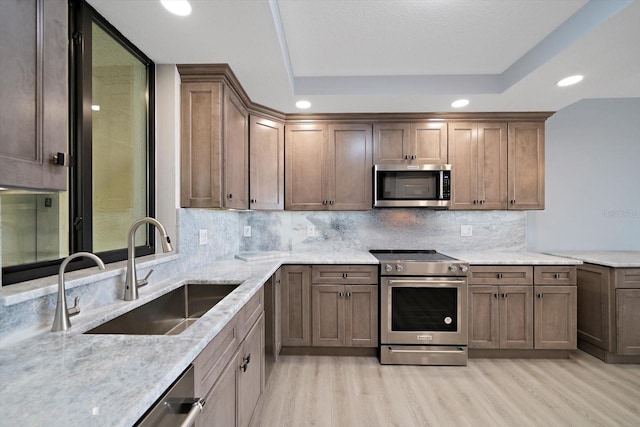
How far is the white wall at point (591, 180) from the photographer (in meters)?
3.18

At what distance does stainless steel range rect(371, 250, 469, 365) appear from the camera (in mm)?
2535

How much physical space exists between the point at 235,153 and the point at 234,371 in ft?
5.34

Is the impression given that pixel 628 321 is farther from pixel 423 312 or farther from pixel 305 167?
pixel 305 167

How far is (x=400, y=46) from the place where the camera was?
2.12 metres

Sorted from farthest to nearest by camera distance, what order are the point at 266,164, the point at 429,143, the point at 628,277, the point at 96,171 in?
the point at 429,143, the point at 266,164, the point at 628,277, the point at 96,171

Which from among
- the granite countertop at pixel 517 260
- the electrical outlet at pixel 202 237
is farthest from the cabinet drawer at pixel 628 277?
the electrical outlet at pixel 202 237

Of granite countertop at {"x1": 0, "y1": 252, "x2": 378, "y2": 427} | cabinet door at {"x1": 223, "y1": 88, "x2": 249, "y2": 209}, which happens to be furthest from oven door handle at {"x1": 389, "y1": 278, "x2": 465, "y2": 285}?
granite countertop at {"x1": 0, "y1": 252, "x2": 378, "y2": 427}

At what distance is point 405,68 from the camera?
243 cm

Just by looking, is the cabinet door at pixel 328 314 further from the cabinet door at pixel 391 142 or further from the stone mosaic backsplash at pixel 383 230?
the cabinet door at pixel 391 142

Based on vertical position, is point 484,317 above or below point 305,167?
below

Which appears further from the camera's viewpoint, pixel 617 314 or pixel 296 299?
pixel 296 299

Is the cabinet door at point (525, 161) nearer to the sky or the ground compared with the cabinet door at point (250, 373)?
nearer to the sky

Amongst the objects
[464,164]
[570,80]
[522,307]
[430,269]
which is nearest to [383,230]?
[430,269]

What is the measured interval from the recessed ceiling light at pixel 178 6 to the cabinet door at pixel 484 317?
2.88 meters
